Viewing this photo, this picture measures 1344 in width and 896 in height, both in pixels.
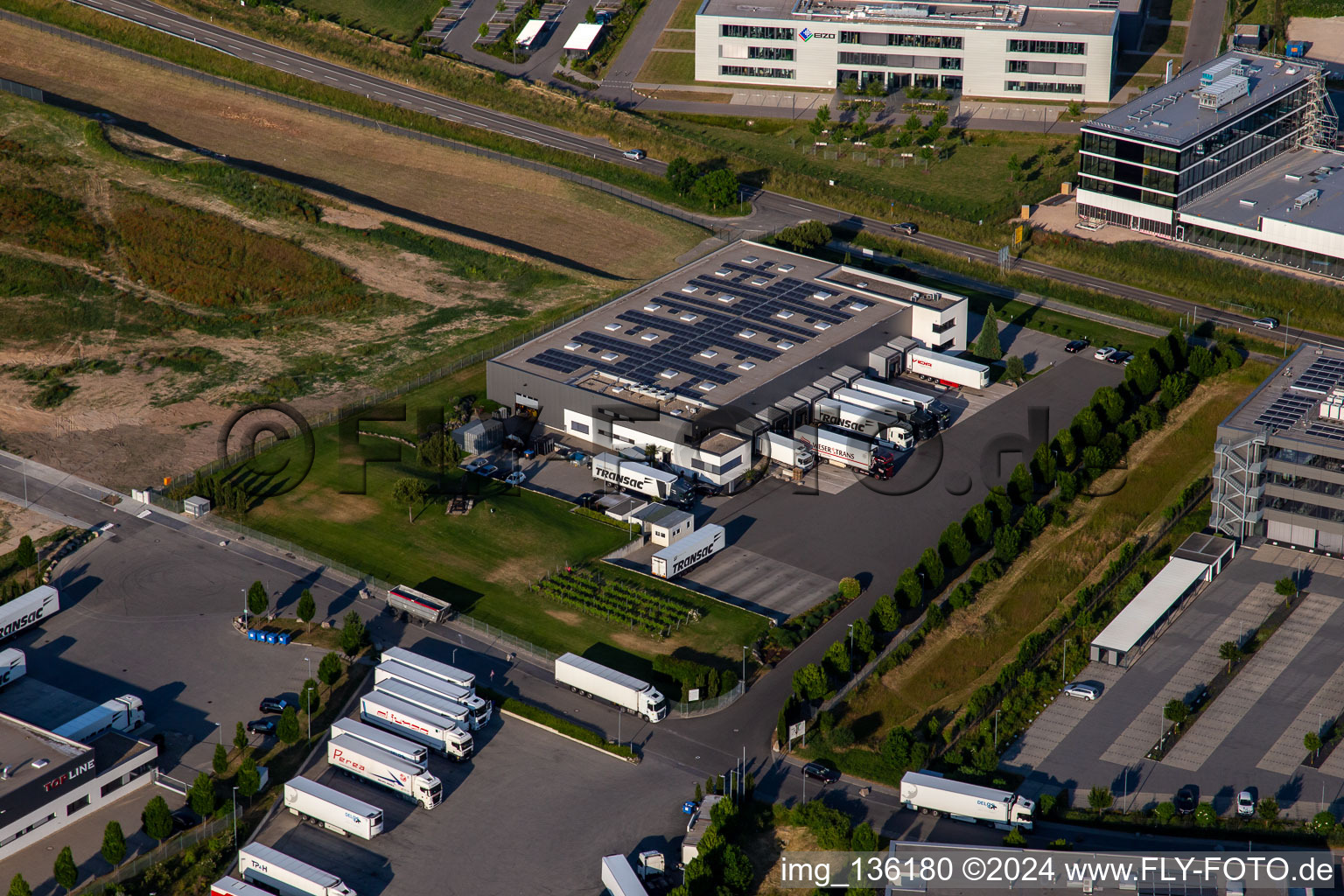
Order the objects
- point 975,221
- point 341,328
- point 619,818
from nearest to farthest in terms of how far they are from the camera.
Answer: point 619,818 → point 341,328 → point 975,221

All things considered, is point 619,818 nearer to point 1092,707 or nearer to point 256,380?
point 1092,707

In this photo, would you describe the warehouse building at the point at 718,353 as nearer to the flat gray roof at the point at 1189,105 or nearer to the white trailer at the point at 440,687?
the white trailer at the point at 440,687

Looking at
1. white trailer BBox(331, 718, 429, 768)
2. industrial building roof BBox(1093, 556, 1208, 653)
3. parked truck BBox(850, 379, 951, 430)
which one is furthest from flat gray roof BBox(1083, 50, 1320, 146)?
white trailer BBox(331, 718, 429, 768)

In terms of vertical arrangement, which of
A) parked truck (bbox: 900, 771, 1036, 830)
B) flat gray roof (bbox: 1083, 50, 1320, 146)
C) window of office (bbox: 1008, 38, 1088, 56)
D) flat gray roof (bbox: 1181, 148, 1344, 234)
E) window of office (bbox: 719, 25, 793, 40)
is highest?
window of office (bbox: 719, 25, 793, 40)

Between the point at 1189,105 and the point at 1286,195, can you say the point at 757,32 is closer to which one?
the point at 1189,105

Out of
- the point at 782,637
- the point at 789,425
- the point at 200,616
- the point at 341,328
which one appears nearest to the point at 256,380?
the point at 341,328

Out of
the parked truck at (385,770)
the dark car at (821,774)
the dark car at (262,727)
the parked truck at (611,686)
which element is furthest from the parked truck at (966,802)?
the dark car at (262,727)

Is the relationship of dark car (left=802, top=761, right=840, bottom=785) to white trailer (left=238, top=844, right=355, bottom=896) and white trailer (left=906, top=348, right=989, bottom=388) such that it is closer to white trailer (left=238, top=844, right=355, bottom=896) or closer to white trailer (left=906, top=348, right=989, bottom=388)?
white trailer (left=238, top=844, right=355, bottom=896)

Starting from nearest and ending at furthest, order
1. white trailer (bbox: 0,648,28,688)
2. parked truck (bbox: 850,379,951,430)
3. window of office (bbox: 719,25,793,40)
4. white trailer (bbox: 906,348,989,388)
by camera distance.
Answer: white trailer (bbox: 0,648,28,688)
parked truck (bbox: 850,379,951,430)
white trailer (bbox: 906,348,989,388)
window of office (bbox: 719,25,793,40)

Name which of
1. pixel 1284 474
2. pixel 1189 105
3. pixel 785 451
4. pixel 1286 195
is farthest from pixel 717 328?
pixel 1286 195
